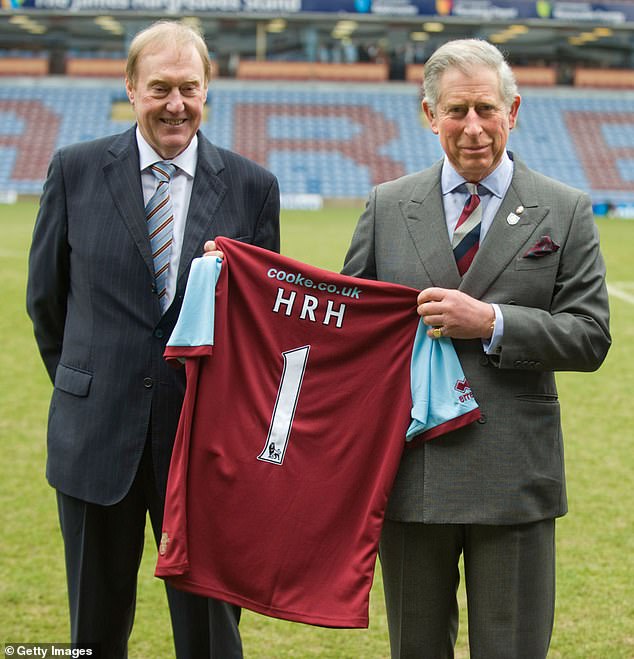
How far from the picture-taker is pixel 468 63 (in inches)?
85.8

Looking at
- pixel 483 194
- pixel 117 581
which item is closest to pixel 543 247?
pixel 483 194

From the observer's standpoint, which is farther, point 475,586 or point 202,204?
point 202,204

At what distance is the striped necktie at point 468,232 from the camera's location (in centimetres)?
231

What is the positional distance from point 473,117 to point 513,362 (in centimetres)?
55

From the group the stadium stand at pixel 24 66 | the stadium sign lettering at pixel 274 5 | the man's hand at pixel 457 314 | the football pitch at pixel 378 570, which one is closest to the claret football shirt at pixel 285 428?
the man's hand at pixel 457 314

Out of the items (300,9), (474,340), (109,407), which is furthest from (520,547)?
(300,9)

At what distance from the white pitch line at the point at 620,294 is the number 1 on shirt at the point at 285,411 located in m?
9.58

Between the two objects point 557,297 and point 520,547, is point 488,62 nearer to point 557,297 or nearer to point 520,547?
point 557,297

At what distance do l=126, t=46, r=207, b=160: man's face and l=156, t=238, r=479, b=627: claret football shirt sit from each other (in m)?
0.31

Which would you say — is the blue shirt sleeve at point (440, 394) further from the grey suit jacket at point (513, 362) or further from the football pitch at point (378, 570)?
the football pitch at point (378, 570)

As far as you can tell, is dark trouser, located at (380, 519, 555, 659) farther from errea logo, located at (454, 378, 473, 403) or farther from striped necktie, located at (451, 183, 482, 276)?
→ striped necktie, located at (451, 183, 482, 276)

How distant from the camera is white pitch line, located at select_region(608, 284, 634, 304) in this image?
11.5 m

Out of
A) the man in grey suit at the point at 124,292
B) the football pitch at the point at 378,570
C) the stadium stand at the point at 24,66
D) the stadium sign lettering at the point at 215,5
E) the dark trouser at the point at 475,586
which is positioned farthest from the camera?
the stadium stand at the point at 24,66

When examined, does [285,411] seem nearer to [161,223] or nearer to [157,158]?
[161,223]
